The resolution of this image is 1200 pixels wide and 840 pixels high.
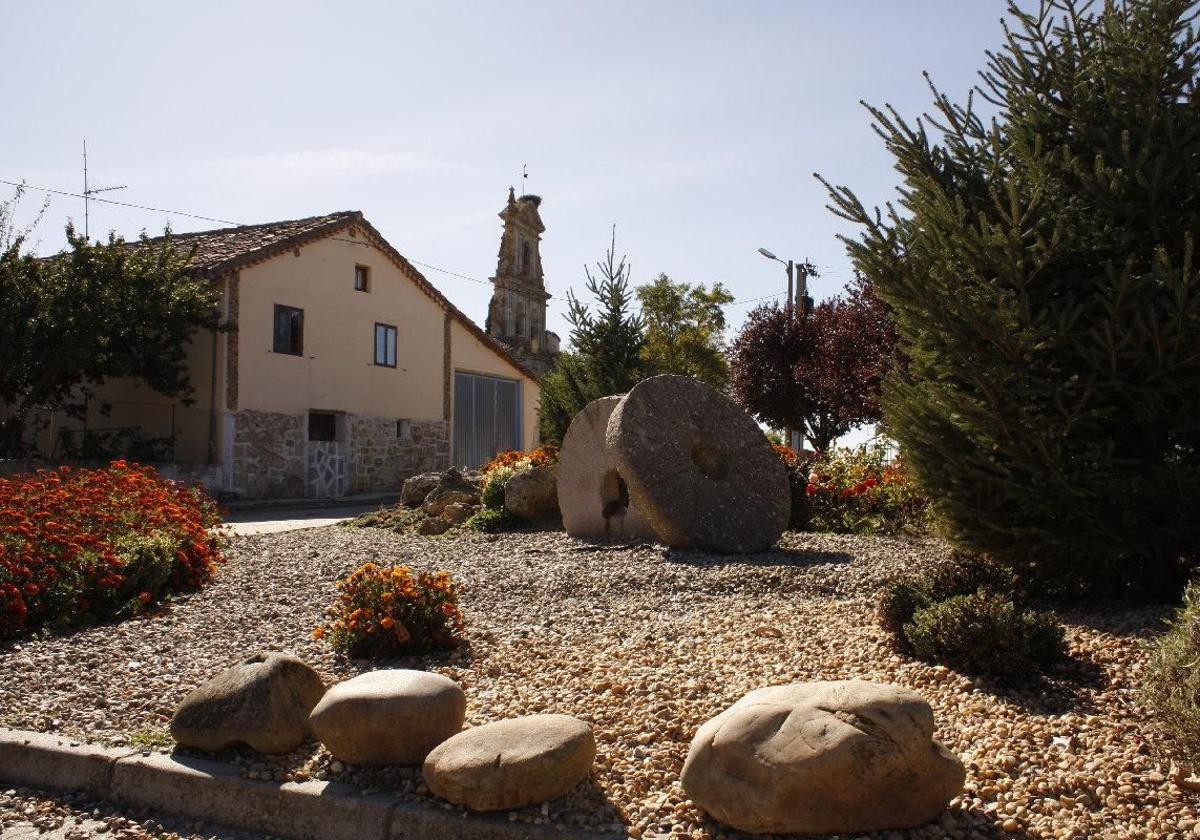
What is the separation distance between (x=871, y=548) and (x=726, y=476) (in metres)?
1.45

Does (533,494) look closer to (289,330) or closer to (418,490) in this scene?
(418,490)

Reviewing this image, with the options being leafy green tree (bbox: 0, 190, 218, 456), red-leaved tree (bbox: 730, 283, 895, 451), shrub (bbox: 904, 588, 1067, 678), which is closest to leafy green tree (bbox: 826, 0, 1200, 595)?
shrub (bbox: 904, 588, 1067, 678)

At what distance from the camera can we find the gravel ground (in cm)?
334

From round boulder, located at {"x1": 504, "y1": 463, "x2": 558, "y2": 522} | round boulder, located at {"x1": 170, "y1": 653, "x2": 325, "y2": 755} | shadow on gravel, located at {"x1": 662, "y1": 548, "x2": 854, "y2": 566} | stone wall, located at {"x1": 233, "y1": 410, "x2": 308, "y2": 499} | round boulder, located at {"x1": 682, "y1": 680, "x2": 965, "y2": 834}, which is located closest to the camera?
round boulder, located at {"x1": 682, "y1": 680, "x2": 965, "y2": 834}

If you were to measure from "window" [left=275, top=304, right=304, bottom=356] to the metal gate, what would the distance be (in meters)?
5.49

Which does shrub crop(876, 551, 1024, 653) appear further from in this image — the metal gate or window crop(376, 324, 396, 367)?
the metal gate

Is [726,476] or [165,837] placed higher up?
[726,476]

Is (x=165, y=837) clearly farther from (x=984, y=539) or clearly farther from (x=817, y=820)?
(x=984, y=539)

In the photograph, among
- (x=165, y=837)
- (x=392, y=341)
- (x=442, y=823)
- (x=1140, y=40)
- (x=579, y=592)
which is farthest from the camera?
(x=392, y=341)

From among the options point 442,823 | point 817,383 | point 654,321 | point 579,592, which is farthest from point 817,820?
point 654,321

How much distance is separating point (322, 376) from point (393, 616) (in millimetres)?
18021

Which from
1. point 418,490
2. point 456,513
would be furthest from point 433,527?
point 418,490

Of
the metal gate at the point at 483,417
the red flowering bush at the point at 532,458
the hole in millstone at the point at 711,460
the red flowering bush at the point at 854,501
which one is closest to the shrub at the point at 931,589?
the hole in millstone at the point at 711,460

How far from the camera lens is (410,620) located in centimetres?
557
